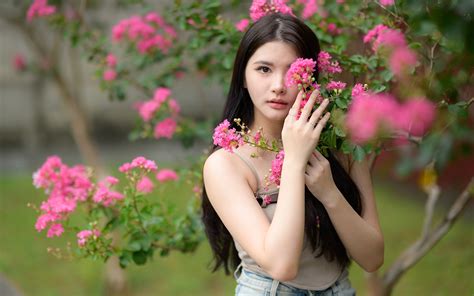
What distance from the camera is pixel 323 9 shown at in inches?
115

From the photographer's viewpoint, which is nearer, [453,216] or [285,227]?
[285,227]

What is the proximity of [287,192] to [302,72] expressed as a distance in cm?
32

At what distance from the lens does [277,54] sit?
199cm

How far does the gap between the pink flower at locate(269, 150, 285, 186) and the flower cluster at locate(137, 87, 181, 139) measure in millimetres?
1270

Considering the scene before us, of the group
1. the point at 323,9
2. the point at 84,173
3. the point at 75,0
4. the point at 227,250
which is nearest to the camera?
the point at 227,250

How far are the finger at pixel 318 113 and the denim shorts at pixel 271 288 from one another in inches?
20.1

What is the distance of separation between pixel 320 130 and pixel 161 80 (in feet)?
5.31

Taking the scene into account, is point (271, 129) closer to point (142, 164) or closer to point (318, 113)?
point (318, 113)

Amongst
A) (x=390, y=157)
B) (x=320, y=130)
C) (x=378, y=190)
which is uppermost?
(x=320, y=130)

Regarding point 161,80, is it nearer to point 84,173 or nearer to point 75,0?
point 84,173

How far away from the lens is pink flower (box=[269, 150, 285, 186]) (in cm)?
190

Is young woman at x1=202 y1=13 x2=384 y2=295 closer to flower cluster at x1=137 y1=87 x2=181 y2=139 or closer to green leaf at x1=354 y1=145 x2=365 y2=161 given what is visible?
green leaf at x1=354 y1=145 x2=365 y2=161

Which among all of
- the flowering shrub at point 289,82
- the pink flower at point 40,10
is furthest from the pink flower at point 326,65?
the pink flower at point 40,10

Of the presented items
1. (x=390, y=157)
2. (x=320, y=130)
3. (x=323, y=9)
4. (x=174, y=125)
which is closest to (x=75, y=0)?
(x=174, y=125)
